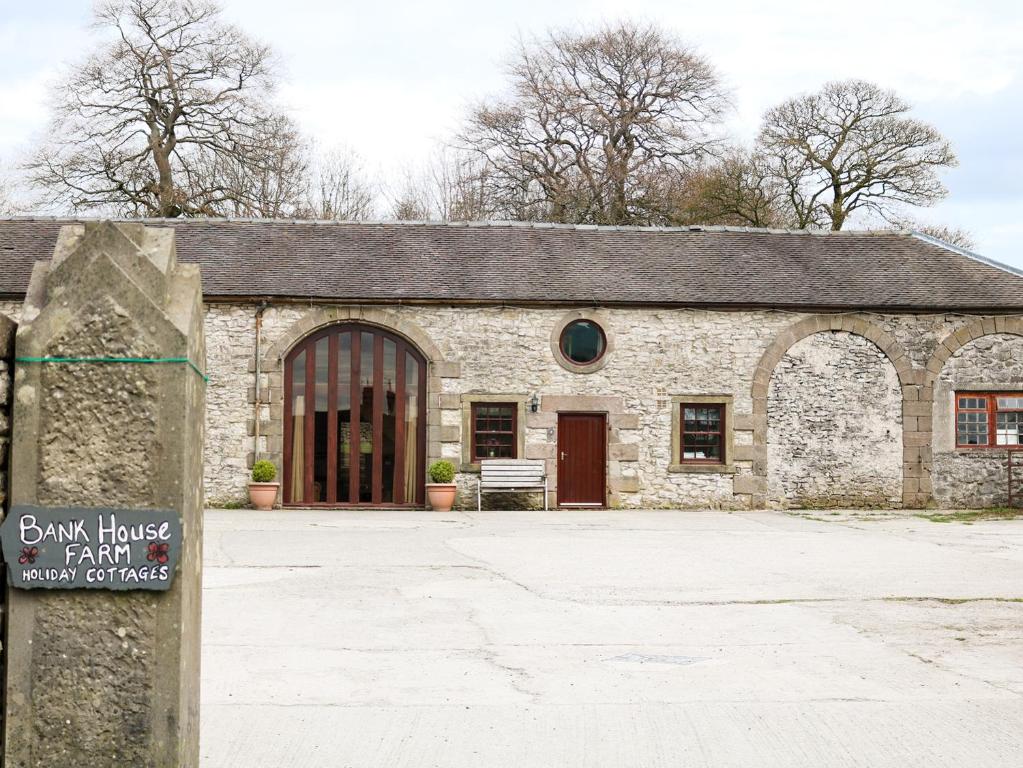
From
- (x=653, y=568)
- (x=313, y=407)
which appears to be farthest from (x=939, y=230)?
(x=653, y=568)

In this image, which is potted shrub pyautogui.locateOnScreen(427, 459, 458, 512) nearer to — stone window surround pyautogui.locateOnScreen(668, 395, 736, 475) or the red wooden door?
the red wooden door

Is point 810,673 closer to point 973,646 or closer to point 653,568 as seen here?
point 973,646

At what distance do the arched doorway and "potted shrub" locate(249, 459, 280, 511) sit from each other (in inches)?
18.7

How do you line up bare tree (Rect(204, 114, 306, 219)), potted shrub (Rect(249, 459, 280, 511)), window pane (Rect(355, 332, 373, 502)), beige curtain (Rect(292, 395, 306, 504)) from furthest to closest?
bare tree (Rect(204, 114, 306, 219)) → window pane (Rect(355, 332, 373, 502)) → beige curtain (Rect(292, 395, 306, 504)) → potted shrub (Rect(249, 459, 280, 511))

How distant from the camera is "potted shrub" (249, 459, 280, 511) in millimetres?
19969

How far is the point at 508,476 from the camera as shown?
2036 centimetres

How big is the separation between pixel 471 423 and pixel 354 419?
205 centimetres

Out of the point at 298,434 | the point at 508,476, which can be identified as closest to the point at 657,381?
the point at 508,476

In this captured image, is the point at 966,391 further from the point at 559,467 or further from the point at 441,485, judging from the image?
the point at 441,485

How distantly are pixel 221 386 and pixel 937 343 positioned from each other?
1263cm

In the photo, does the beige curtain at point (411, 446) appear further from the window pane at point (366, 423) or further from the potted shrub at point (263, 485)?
the potted shrub at point (263, 485)

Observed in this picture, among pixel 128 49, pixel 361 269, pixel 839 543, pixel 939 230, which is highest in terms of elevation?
pixel 128 49

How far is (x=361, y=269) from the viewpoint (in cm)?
2139

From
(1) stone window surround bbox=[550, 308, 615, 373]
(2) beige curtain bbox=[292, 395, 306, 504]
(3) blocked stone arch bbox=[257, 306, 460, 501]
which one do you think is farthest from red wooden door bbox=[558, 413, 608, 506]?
(2) beige curtain bbox=[292, 395, 306, 504]
